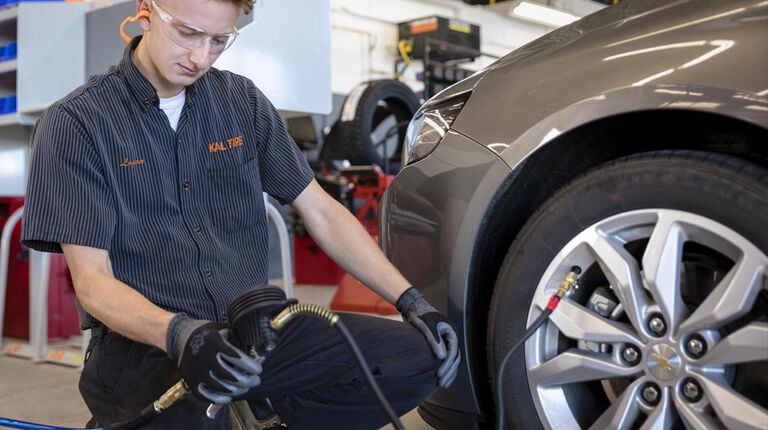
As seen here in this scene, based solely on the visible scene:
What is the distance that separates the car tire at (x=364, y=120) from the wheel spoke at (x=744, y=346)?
Answer: 16.9 ft

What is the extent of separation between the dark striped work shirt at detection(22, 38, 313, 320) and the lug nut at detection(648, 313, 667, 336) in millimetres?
798

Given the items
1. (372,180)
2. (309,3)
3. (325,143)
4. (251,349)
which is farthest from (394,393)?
(325,143)

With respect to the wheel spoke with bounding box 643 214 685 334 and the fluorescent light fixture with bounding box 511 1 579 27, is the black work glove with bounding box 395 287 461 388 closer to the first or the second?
the wheel spoke with bounding box 643 214 685 334

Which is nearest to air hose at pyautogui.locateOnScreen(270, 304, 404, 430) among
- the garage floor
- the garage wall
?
the garage floor

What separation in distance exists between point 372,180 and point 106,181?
4785mm

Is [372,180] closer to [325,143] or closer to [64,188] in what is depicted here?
[325,143]

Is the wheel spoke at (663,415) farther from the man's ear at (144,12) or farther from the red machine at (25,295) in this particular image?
the red machine at (25,295)

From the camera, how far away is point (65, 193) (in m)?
1.35

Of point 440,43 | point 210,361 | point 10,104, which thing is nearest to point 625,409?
point 210,361

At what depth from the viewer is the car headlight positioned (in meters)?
1.59

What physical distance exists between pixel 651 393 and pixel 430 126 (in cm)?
71

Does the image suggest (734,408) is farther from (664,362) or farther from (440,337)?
(440,337)

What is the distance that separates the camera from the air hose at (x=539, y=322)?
136 cm

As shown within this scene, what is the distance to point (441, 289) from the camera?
5.10ft
